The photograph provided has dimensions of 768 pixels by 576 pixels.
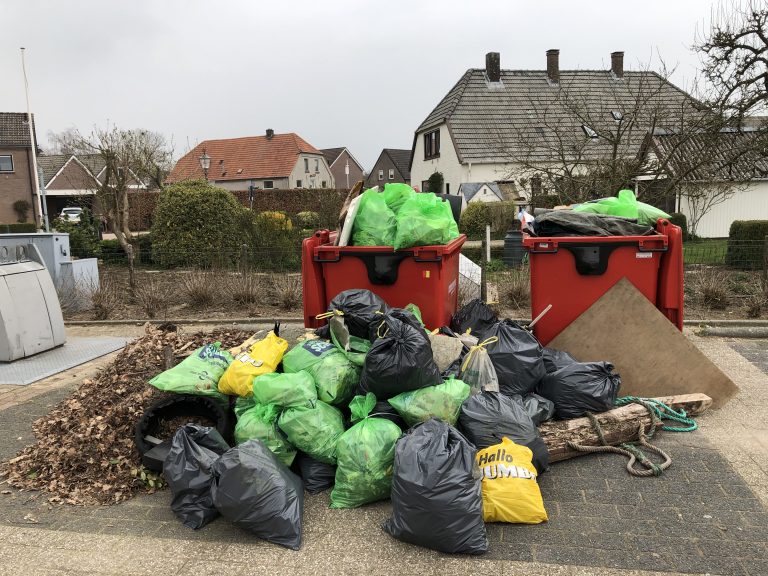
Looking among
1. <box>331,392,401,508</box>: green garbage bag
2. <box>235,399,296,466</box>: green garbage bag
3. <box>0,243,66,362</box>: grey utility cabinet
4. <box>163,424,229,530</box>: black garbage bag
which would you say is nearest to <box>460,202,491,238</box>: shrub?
<box>0,243,66,362</box>: grey utility cabinet

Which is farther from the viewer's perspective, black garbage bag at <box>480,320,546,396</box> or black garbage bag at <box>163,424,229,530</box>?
black garbage bag at <box>480,320,546,396</box>

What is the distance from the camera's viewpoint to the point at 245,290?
29.7 feet

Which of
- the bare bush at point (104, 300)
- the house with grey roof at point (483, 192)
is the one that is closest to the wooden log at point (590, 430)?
the bare bush at point (104, 300)

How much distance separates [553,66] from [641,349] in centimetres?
3082

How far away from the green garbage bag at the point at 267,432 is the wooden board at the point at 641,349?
253 cm

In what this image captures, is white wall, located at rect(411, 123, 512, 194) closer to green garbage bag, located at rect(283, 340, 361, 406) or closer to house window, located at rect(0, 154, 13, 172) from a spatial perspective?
green garbage bag, located at rect(283, 340, 361, 406)

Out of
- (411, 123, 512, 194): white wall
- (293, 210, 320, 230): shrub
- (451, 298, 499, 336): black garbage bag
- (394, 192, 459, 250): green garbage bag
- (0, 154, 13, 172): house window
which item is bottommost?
(451, 298, 499, 336): black garbage bag

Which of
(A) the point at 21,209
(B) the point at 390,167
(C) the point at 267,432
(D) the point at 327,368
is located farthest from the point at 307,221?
(B) the point at 390,167

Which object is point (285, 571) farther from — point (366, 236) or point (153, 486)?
point (366, 236)

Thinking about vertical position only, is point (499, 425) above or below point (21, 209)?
below

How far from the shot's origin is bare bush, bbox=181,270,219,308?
9.02m

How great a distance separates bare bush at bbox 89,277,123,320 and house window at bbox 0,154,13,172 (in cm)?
3632

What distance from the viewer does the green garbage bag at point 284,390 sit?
3.63 m

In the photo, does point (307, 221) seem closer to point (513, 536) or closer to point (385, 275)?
point (385, 275)
